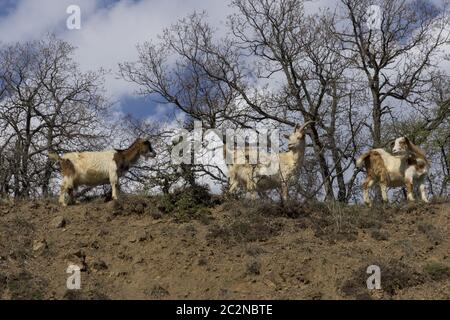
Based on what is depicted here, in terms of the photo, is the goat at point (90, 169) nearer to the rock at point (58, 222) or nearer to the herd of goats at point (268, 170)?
the herd of goats at point (268, 170)

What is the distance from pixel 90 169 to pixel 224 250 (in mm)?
5191

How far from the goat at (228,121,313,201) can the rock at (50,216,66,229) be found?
4661mm

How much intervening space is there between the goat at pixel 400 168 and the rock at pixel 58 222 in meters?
8.09

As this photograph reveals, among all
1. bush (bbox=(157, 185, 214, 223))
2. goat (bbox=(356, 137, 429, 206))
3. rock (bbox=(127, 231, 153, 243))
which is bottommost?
rock (bbox=(127, 231, 153, 243))

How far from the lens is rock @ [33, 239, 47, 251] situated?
14.8m

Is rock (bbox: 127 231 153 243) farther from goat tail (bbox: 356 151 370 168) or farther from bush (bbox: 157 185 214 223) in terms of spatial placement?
goat tail (bbox: 356 151 370 168)

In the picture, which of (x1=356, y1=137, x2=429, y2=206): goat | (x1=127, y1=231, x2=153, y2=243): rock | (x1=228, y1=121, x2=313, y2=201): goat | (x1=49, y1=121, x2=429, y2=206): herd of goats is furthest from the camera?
(x1=228, y1=121, x2=313, y2=201): goat

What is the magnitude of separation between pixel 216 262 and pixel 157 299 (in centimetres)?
198

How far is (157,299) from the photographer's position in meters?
12.5

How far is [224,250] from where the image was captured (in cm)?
1467

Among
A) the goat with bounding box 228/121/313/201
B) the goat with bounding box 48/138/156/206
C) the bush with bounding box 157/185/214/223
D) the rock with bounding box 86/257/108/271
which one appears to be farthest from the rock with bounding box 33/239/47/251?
the goat with bounding box 228/121/313/201

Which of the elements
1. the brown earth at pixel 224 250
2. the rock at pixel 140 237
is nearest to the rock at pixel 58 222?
the brown earth at pixel 224 250
